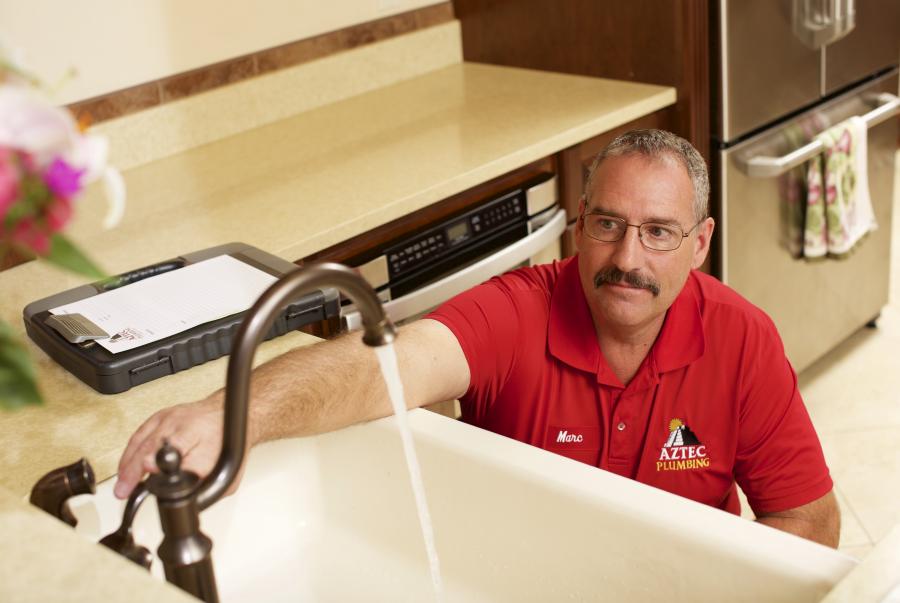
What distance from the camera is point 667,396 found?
158 cm

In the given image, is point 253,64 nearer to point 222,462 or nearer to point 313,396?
point 313,396

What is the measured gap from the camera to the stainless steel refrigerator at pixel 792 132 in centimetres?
251

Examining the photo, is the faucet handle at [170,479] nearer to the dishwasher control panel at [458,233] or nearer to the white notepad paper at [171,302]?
the white notepad paper at [171,302]

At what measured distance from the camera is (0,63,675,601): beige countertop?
4.33ft

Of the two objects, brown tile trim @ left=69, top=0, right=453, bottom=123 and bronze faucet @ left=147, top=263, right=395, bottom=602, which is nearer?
bronze faucet @ left=147, top=263, right=395, bottom=602

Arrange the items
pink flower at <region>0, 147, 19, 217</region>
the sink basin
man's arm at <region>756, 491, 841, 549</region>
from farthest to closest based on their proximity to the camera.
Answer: man's arm at <region>756, 491, 841, 549</region>, the sink basin, pink flower at <region>0, 147, 19, 217</region>

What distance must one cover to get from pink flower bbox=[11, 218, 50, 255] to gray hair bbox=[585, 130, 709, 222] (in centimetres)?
112

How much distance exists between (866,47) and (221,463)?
2.50 m

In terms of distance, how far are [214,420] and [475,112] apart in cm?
144

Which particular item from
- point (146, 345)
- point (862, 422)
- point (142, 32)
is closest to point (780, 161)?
point (862, 422)

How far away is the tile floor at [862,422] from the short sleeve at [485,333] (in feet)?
3.95

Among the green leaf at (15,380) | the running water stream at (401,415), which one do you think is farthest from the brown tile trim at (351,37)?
the green leaf at (15,380)

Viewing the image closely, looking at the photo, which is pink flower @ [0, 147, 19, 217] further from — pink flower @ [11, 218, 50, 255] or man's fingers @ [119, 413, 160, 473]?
man's fingers @ [119, 413, 160, 473]

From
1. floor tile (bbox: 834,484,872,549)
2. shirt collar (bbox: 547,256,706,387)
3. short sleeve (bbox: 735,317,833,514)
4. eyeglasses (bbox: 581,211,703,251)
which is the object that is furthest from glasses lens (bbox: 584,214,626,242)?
floor tile (bbox: 834,484,872,549)
